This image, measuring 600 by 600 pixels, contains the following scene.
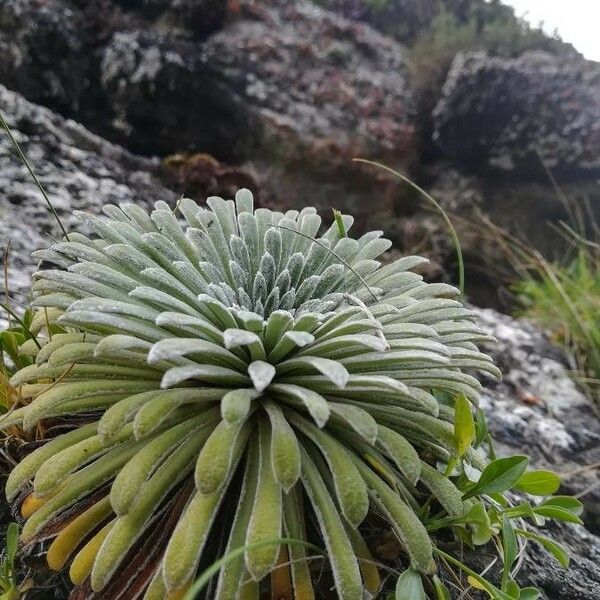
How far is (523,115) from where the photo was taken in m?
5.47

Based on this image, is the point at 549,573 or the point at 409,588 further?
the point at 549,573

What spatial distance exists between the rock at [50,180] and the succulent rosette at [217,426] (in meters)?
1.04

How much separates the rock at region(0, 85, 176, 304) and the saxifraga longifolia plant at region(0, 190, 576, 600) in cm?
97

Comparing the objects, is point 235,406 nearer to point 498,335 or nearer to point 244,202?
point 244,202

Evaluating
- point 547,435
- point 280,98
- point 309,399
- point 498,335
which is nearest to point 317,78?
point 280,98

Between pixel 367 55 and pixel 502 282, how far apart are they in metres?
2.99

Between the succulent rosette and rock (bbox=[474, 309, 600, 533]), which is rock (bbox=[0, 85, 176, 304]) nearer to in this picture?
the succulent rosette

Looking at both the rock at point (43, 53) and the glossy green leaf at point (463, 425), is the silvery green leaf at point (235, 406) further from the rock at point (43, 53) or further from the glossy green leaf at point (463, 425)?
the rock at point (43, 53)

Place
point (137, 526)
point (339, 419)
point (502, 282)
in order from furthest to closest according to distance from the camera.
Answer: point (502, 282)
point (339, 419)
point (137, 526)

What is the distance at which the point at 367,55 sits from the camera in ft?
19.9

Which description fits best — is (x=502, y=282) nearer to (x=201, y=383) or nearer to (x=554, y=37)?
(x=554, y=37)

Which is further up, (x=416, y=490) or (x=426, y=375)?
(x=426, y=375)

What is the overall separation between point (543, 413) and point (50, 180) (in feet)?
9.61

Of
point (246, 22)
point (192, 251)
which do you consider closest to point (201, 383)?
point (192, 251)
